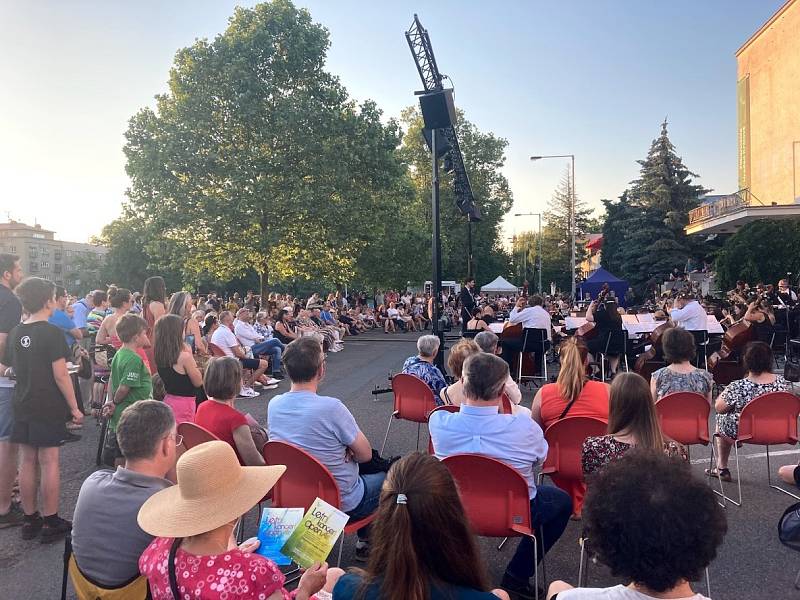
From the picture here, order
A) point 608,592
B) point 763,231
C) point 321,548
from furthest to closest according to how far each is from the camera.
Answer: point 763,231
point 321,548
point 608,592

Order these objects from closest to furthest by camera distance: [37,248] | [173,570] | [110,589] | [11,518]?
[173,570]
[110,589]
[11,518]
[37,248]

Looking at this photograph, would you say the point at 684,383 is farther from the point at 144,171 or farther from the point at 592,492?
the point at 144,171

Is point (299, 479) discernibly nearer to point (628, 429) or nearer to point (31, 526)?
point (628, 429)

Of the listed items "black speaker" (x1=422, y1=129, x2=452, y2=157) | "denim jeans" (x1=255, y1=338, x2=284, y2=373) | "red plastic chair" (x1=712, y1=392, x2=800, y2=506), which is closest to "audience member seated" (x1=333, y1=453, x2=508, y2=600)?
"red plastic chair" (x1=712, y1=392, x2=800, y2=506)

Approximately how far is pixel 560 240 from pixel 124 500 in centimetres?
5958

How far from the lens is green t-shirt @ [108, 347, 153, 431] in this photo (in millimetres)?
4570

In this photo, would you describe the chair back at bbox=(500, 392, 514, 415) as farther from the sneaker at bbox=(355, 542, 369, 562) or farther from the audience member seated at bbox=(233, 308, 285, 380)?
the audience member seated at bbox=(233, 308, 285, 380)

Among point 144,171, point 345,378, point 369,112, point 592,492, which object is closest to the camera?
→ point 592,492

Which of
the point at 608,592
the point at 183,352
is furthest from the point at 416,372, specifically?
the point at 608,592

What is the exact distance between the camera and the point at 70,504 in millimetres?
4828

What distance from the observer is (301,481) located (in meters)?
3.23

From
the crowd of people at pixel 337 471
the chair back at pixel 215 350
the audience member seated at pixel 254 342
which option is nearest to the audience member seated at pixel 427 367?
the crowd of people at pixel 337 471

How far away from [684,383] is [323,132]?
16783mm

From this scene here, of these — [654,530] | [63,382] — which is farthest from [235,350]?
[654,530]
